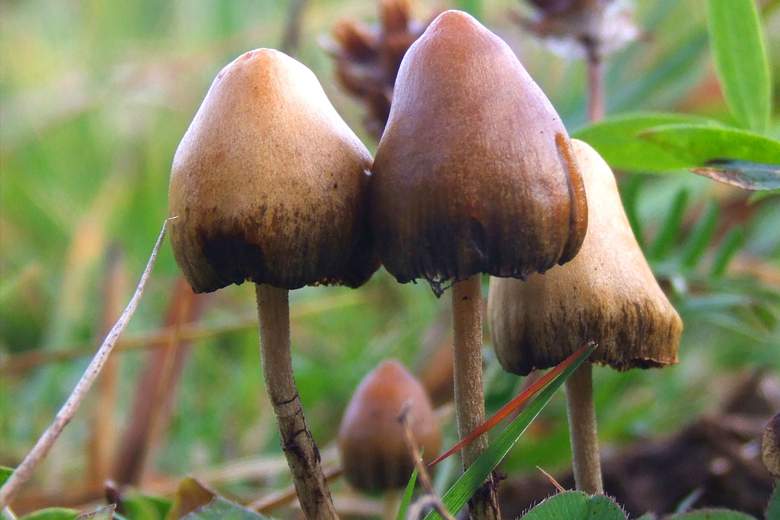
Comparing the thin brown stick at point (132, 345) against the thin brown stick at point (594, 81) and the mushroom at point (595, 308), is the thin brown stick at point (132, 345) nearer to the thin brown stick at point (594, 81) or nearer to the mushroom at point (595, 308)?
the thin brown stick at point (594, 81)

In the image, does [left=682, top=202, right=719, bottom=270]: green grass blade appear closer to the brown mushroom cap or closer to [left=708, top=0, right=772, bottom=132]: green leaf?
[left=708, top=0, right=772, bottom=132]: green leaf

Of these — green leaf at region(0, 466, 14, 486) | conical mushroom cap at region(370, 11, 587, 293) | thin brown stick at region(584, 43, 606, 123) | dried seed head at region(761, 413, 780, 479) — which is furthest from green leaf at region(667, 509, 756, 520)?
Result: thin brown stick at region(584, 43, 606, 123)

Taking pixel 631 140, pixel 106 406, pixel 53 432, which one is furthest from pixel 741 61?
pixel 106 406

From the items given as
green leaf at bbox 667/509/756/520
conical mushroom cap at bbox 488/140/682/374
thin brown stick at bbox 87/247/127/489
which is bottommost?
thin brown stick at bbox 87/247/127/489

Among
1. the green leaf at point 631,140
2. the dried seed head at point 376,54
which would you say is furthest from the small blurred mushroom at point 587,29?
the green leaf at point 631,140

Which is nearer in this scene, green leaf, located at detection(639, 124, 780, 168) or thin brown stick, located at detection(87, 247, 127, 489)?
green leaf, located at detection(639, 124, 780, 168)

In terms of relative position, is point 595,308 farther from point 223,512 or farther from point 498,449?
point 223,512

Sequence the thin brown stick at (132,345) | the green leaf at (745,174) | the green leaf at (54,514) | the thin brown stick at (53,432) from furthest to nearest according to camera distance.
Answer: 1. the thin brown stick at (132,345)
2. the green leaf at (745,174)
3. the green leaf at (54,514)
4. the thin brown stick at (53,432)

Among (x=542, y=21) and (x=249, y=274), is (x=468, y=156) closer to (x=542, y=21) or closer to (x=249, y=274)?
(x=249, y=274)
